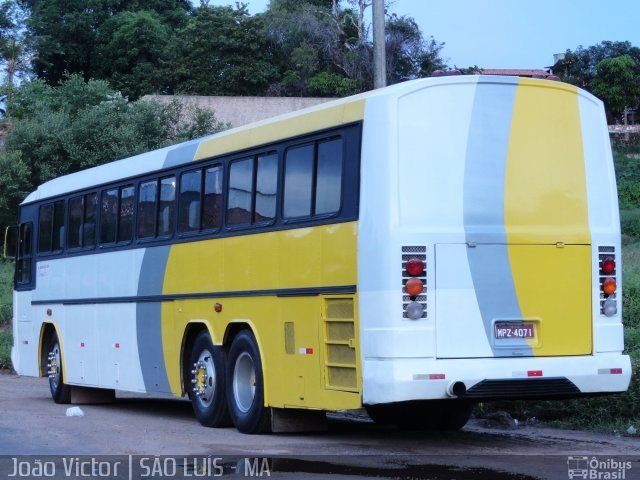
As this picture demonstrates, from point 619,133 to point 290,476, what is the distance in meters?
50.8

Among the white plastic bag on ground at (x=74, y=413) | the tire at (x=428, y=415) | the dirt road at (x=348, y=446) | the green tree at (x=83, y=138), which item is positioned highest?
the green tree at (x=83, y=138)

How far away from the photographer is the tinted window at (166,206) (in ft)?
46.9

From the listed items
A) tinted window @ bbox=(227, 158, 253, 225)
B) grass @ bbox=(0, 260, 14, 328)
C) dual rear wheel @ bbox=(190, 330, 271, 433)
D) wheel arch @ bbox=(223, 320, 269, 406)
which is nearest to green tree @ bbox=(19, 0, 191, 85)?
grass @ bbox=(0, 260, 14, 328)

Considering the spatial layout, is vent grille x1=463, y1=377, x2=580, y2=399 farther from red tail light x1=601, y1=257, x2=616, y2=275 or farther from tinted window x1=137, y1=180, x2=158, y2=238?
tinted window x1=137, y1=180, x2=158, y2=238

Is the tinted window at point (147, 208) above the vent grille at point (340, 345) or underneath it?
above

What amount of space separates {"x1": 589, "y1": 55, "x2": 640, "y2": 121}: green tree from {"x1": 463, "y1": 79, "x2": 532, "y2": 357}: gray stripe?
56.8 meters

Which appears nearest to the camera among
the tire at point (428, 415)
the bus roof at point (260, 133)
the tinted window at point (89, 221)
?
the bus roof at point (260, 133)

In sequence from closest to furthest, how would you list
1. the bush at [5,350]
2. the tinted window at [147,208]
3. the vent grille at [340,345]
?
1. the vent grille at [340,345]
2. the tinted window at [147,208]
3. the bush at [5,350]

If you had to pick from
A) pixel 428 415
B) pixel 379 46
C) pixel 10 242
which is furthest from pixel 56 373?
pixel 428 415

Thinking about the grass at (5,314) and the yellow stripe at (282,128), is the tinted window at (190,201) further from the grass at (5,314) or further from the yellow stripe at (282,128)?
the grass at (5,314)

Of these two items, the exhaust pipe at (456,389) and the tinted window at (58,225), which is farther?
the tinted window at (58,225)

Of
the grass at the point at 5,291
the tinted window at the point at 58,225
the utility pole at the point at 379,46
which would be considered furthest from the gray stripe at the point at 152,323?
the grass at the point at 5,291

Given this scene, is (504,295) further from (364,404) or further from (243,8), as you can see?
(243,8)

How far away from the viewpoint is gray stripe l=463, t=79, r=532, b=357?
33.5ft
